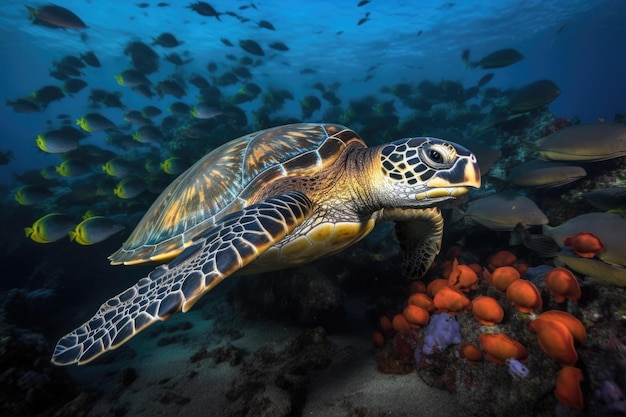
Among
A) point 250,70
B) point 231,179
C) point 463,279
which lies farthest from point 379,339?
point 250,70

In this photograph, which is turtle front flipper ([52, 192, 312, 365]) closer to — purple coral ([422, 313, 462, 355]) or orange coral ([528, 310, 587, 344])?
purple coral ([422, 313, 462, 355])

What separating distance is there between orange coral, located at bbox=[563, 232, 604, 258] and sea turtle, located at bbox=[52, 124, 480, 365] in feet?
3.27

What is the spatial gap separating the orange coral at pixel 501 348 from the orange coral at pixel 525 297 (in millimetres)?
255

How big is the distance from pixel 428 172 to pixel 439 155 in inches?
5.9

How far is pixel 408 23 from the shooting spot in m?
23.2

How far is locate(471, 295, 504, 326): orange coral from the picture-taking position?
6.33 ft

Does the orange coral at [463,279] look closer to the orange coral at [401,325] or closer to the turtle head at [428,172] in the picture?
the orange coral at [401,325]

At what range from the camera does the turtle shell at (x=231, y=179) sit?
2.55 m

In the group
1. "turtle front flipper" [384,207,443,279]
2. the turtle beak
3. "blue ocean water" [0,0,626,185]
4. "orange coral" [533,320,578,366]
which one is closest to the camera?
"orange coral" [533,320,578,366]

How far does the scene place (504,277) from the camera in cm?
213

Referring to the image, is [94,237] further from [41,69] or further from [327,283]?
[41,69]

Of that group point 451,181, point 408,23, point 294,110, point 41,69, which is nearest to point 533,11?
point 408,23

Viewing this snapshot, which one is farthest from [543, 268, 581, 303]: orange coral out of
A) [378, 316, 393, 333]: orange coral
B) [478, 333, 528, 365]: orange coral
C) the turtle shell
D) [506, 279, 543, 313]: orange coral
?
the turtle shell

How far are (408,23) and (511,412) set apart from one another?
92.9ft
